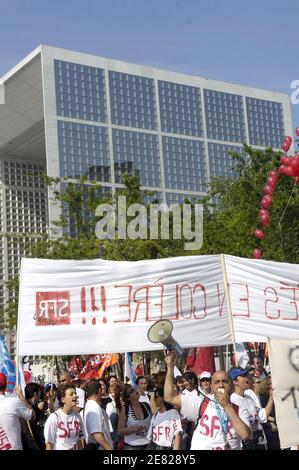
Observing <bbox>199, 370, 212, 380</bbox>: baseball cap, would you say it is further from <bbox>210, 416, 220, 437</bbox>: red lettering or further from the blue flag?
<bbox>210, 416, 220, 437</bbox>: red lettering

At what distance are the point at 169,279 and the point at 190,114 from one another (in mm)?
74128

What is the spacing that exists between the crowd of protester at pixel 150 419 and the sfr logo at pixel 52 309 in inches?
31.4

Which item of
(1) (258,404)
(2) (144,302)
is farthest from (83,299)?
(1) (258,404)

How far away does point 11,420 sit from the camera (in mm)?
7645

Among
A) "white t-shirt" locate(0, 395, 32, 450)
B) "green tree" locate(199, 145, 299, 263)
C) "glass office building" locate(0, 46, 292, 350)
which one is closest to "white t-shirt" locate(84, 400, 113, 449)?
"white t-shirt" locate(0, 395, 32, 450)

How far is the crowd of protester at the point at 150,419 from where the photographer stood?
7.14 meters

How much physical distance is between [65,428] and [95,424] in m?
0.34

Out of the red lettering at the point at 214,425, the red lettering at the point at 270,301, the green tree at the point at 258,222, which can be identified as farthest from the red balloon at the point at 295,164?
the red lettering at the point at 214,425

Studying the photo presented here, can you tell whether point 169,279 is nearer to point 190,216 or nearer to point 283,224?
point 283,224

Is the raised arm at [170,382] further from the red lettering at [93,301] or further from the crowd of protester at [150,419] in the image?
the red lettering at [93,301]

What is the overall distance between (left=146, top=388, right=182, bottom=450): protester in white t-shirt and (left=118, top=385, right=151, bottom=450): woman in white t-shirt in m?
0.30

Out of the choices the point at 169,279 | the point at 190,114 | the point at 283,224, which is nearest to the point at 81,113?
the point at 190,114

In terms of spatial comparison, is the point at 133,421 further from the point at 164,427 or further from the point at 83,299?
the point at 83,299

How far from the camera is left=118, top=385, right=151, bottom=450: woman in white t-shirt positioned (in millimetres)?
9336
